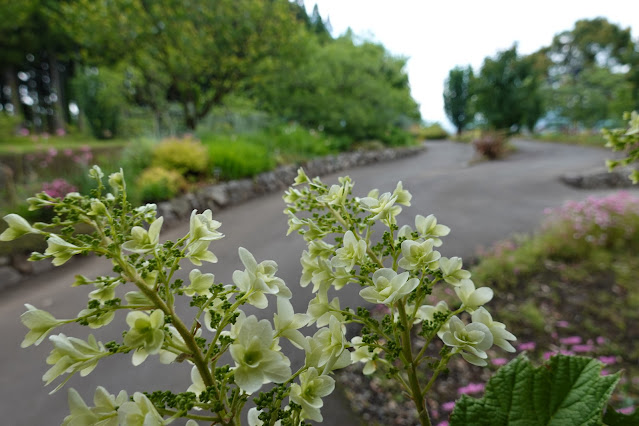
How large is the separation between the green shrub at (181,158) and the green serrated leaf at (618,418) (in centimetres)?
444

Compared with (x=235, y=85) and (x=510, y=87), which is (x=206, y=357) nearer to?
(x=235, y=85)

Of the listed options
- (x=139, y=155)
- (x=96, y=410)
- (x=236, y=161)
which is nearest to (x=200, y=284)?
(x=96, y=410)

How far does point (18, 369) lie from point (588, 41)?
22.0m

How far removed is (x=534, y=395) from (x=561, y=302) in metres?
2.34

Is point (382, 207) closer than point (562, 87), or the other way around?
point (382, 207)

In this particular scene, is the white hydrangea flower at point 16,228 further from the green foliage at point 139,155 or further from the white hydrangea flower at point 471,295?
the green foliage at point 139,155

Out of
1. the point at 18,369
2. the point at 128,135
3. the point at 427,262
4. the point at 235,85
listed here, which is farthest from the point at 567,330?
the point at 128,135

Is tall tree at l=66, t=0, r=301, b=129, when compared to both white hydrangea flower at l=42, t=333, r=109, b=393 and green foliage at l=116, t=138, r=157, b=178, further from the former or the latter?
white hydrangea flower at l=42, t=333, r=109, b=393

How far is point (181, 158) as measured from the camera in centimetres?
435

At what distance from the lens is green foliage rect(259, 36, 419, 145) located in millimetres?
7500

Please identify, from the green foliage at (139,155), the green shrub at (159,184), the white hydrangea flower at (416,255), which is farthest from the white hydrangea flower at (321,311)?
the green foliage at (139,155)

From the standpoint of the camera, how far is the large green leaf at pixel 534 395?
0.39 meters

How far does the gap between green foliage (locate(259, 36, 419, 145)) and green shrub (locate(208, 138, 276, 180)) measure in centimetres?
295

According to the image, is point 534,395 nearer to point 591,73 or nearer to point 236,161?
point 236,161
